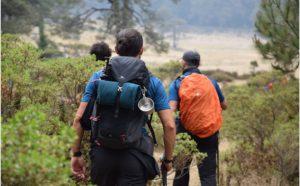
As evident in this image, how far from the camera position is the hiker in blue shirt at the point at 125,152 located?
9.41 feet

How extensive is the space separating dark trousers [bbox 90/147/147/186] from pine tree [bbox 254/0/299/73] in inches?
268

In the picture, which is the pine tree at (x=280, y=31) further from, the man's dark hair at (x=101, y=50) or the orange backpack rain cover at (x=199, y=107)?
the man's dark hair at (x=101, y=50)

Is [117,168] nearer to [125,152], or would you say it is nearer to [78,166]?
[125,152]

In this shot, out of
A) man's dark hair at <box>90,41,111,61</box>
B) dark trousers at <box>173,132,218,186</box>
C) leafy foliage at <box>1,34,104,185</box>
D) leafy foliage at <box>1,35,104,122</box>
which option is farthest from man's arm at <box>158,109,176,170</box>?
man's dark hair at <box>90,41,111,61</box>

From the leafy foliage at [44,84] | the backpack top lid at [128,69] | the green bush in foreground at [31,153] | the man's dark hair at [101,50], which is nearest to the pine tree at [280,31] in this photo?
the man's dark hair at [101,50]

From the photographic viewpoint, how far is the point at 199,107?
4250 mm

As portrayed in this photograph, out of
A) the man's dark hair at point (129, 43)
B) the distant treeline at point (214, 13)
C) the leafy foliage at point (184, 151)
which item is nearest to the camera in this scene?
the man's dark hair at point (129, 43)

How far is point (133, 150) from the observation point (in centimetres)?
287

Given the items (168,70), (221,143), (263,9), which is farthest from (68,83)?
(168,70)

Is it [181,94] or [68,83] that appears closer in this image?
[68,83]

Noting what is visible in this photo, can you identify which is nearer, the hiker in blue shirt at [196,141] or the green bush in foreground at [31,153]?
the green bush in foreground at [31,153]

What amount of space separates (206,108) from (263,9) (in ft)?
20.1

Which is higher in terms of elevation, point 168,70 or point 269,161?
point 168,70

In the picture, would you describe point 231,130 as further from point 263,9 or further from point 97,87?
→ point 97,87
